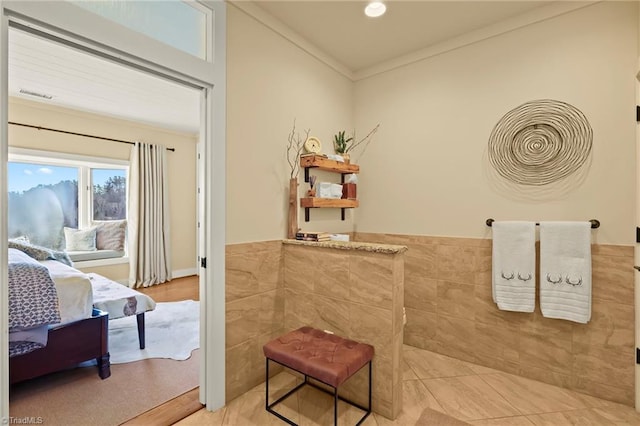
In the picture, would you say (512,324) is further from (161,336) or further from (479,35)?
(161,336)

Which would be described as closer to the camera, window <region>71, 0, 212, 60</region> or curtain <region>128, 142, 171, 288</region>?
window <region>71, 0, 212, 60</region>

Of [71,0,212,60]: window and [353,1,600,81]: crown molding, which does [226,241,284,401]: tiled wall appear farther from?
[353,1,600,81]: crown molding

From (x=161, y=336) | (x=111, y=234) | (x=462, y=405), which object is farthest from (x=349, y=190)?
(x=111, y=234)

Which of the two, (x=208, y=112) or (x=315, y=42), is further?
(x=315, y=42)

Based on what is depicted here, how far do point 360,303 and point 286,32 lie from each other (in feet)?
6.78

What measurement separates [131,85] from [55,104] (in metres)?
1.51

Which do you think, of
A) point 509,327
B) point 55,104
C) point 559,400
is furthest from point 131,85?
point 559,400

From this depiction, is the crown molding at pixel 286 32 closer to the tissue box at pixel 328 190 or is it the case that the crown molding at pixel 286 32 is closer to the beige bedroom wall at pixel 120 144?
the tissue box at pixel 328 190

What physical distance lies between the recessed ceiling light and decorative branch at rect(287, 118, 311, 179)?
0.92 metres

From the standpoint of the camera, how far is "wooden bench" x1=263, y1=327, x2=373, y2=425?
1.62m

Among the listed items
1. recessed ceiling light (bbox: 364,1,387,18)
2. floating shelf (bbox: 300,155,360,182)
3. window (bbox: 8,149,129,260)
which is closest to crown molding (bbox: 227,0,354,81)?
recessed ceiling light (bbox: 364,1,387,18)

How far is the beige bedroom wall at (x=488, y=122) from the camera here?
1996 mm

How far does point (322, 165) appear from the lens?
256 centimetres

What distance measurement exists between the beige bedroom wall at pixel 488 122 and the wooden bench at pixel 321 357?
1323mm
